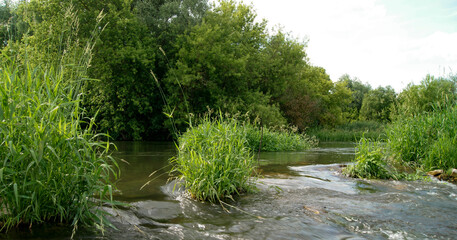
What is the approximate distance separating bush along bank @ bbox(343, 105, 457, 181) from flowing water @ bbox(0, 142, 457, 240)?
937mm

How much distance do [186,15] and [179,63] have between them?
15.7 feet

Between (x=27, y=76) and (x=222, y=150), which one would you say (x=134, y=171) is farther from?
(x=27, y=76)

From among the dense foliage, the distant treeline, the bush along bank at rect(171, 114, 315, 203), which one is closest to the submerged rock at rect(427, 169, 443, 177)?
the dense foliage

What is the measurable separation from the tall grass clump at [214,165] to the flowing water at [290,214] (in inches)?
8.1

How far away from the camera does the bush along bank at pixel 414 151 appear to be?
727 centimetres

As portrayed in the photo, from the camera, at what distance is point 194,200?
15.8 ft

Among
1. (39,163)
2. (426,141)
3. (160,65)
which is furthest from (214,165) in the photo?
(160,65)

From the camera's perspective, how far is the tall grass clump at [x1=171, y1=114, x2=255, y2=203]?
15.6 ft

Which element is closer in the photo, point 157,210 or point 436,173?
point 157,210

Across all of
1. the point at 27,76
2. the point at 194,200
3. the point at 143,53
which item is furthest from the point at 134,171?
the point at 143,53

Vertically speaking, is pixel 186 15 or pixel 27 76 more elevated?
pixel 186 15

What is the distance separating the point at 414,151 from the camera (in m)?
8.40

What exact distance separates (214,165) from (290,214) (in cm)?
129

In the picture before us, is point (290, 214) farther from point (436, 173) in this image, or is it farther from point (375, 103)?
point (375, 103)
